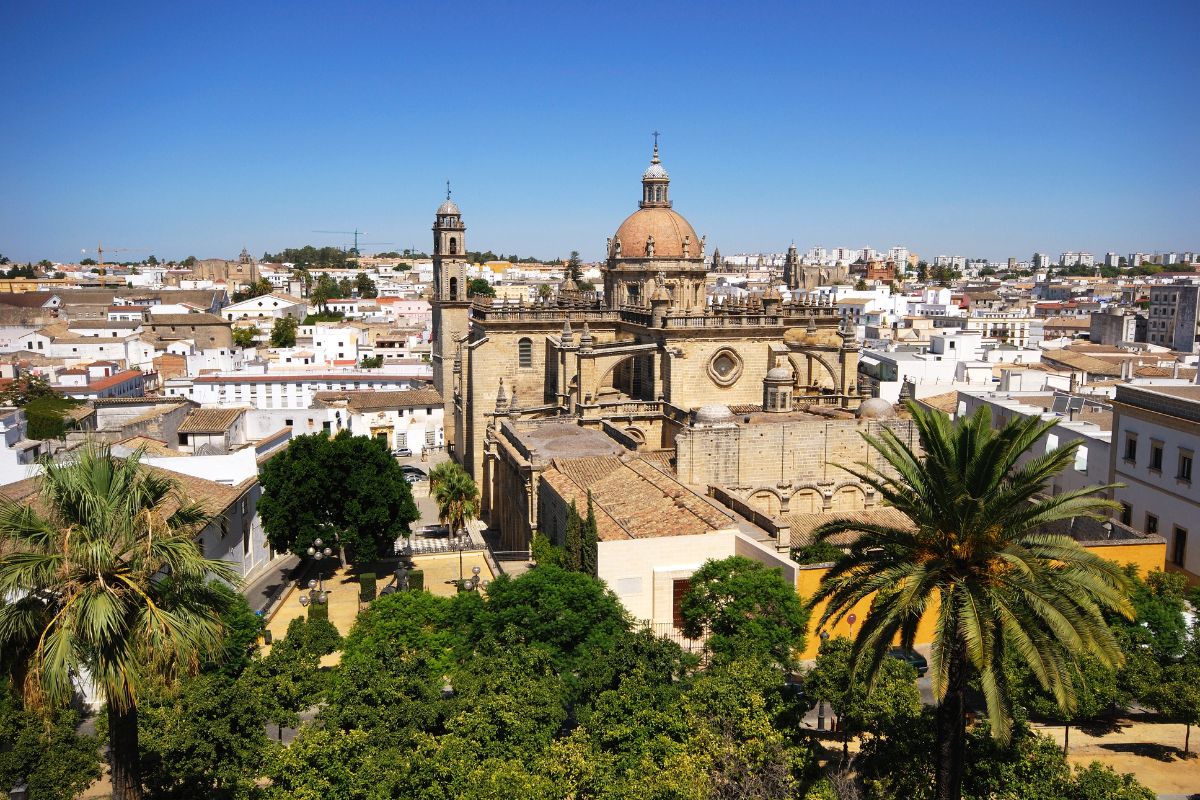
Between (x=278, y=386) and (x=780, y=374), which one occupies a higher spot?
(x=780, y=374)

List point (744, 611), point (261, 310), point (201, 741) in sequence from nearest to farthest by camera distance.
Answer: point (201, 741) < point (744, 611) < point (261, 310)

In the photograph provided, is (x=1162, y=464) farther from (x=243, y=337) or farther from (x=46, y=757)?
(x=243, y=337)

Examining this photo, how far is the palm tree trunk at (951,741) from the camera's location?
11141mm

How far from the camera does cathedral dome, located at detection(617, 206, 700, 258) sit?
135 ft


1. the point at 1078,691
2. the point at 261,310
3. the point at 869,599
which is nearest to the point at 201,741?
the point at 869,599

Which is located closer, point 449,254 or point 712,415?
point 712,415

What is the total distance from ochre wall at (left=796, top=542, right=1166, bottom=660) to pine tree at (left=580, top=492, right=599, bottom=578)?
4.45m

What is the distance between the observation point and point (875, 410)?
31625 millimetres

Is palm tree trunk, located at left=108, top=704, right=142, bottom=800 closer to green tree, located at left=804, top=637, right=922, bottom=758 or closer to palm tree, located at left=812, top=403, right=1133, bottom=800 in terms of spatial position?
palm tree, located at left=812, top=403, right=1133, bottom=800

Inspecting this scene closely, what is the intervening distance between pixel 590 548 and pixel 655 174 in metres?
25.4

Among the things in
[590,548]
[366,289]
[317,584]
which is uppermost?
[366,289]

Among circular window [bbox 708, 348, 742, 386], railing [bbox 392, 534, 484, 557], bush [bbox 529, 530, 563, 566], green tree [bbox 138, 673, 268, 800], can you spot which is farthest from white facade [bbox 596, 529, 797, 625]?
circular window [bbox 708, 348, 742, 386]

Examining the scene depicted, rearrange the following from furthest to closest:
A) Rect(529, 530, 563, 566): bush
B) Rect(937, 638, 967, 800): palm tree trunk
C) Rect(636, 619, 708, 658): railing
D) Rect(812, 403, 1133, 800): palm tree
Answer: Rect(529, 530, 563, 566): bush, Rect(636, 619, 708, 658): railing, Rect(937, 638, 967, 800): palm tree trunk, Rect(812, 403, 1133, 800): palm tree

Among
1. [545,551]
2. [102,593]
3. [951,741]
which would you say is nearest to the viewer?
[102,593]
